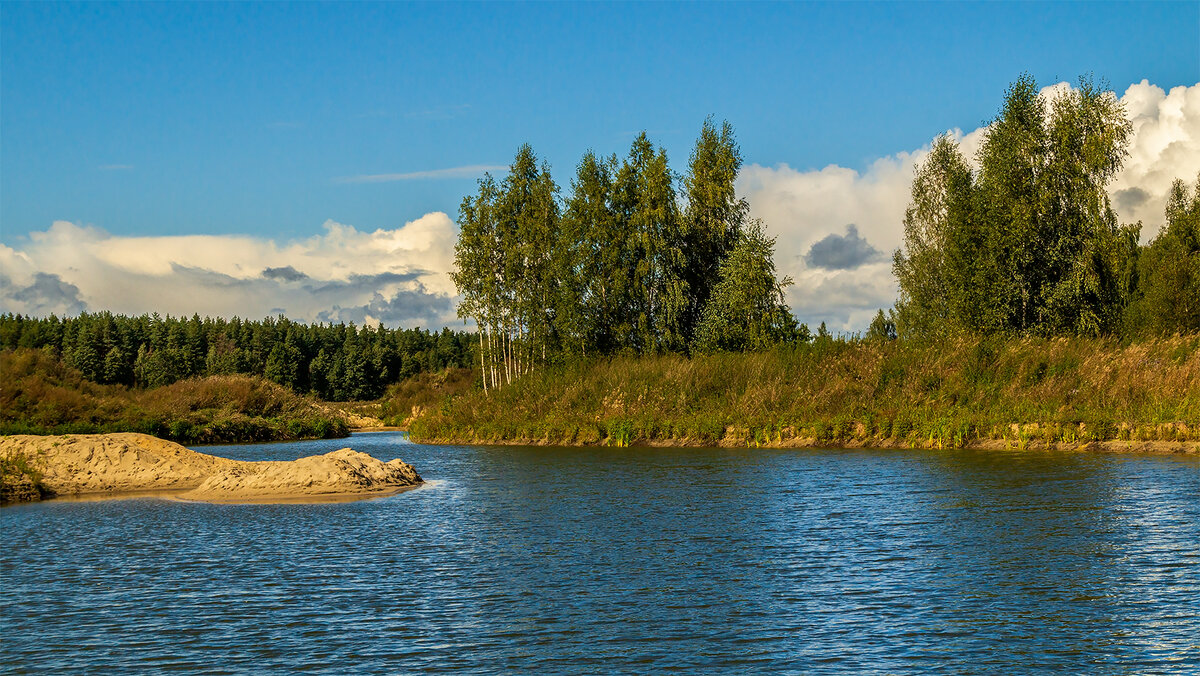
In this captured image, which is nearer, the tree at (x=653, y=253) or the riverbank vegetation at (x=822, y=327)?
the riverbank vegetation at (x=822, y=327)

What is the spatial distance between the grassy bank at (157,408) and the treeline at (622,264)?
1853 centimetres

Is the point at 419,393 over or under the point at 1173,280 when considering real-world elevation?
under

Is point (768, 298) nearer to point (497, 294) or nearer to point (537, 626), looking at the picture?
point (497, 294)

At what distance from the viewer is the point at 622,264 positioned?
64.4 meters

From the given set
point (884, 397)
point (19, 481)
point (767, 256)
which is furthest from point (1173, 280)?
point (19, 481)

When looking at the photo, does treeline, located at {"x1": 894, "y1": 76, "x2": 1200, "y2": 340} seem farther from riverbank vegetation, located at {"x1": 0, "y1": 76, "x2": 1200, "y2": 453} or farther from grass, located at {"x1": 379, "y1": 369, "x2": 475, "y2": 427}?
grass, located at {"x1": 379, "y1": 369, "x2": 475, "y2": 427}

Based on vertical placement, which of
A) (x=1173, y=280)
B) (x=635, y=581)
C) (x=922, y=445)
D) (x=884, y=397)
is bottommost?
(x=635, y=581)

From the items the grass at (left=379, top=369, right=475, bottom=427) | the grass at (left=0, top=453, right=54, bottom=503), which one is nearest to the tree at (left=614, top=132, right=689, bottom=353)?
the grass at (left=379, top=369, right=475, bottom=427)

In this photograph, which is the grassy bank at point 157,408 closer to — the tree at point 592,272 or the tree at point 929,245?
the tree at point 592,272

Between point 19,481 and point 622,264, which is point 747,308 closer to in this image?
point 622,264

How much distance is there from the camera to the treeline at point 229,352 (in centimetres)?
14525

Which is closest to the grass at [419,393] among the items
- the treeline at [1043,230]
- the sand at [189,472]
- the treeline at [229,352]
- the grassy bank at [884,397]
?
the treeline at [229,352]

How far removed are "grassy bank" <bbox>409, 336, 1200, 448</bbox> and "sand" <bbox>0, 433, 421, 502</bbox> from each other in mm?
19881

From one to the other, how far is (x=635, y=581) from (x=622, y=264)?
1957 inches
